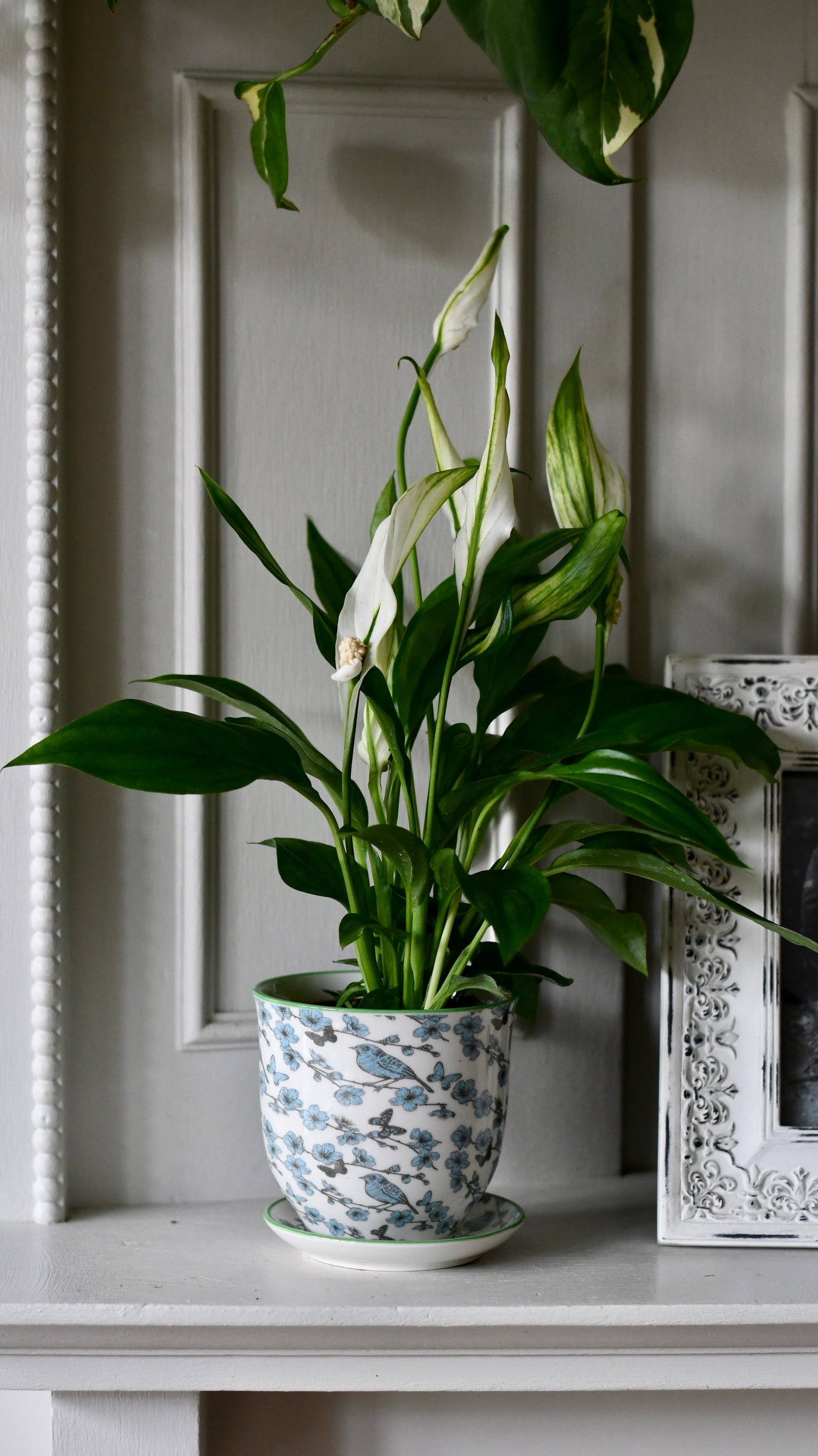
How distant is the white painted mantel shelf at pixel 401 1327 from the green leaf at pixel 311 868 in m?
0.23

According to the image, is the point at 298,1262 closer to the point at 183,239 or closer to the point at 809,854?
the point at 809,854

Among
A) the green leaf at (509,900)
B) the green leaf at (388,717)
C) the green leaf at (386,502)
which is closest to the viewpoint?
the green leaf at (509,900)

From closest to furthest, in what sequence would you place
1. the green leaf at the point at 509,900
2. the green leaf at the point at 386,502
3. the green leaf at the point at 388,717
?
the green leaf at the point at 509,900
the green leaf at the point at 388,717
the green leaf at the point at 386,502

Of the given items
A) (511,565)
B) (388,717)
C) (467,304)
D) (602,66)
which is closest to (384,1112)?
(388,717)

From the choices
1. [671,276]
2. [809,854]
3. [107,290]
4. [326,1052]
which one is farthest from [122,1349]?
[671,276]

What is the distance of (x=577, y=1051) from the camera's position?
2.75 ft

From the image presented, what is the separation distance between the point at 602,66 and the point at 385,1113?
0.61m

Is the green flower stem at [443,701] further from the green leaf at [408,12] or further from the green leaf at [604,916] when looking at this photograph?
the green leaf at [408,12]

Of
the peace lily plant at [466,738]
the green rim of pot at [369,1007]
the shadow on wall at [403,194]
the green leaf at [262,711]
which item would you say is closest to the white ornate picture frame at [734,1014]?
the peace lily plant at [466,738]

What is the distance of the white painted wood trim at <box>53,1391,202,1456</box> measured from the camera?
0.67 metres

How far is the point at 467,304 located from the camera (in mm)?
683

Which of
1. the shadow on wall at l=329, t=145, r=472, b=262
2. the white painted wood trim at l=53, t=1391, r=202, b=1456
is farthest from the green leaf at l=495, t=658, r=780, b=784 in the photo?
the white painted wood trim at l=53, t=1391, r=202, b=1456

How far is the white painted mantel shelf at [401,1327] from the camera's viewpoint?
0.64 meters

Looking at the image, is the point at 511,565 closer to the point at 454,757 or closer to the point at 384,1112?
the point at 454,757
